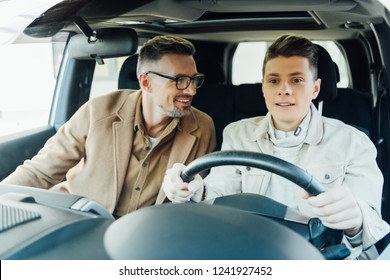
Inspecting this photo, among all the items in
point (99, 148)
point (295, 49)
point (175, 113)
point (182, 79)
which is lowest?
point (99, 148)

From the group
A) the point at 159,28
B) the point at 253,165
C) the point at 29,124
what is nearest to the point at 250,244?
the point at 253,165

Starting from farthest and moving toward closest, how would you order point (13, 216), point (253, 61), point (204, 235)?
point (253, 61), point (13, 216), point (204, 235)

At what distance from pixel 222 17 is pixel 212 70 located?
0.20 metres

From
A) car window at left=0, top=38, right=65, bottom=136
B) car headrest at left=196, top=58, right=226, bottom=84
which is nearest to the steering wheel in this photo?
car window at left=0, top=38, right=65, bottom=136

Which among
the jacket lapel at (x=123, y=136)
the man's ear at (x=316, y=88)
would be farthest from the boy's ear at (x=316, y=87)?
the jacket lapel at (x=123, y=136)

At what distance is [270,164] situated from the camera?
2.87 feet

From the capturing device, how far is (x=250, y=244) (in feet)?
2.32

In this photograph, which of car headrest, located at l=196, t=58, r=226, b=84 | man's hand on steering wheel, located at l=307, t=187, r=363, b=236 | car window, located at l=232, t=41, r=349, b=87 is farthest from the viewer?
car headrest, located at l=196, t=58, r=226, b=84

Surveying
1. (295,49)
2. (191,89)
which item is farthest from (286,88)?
(191,89)

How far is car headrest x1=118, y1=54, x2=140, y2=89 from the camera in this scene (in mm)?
1434

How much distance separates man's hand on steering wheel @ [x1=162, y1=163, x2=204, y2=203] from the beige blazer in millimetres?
168

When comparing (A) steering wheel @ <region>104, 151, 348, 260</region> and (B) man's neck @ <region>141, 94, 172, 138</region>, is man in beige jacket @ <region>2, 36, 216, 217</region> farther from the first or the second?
(A) steering wheel @ <region>104, 151, 348, 260</region>

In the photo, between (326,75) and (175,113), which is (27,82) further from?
(326,75)
